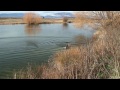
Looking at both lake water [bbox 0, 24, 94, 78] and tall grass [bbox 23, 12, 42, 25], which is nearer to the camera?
lake water [bbox 0, 24, 94, 78]

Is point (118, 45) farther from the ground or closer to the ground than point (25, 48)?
farther from the ground

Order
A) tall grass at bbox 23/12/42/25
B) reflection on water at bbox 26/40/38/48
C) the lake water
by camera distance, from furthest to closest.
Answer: tall grass at bbox 23/12/42/25 → reflection on water at bbox 26/40/38/48 → the lake water

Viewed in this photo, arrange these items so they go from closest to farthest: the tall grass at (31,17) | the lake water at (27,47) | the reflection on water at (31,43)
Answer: the lake water at (27,47) < the reflection on water at (31,43) < the tall grass at (31,17)

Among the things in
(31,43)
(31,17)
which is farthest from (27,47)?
(31,17)

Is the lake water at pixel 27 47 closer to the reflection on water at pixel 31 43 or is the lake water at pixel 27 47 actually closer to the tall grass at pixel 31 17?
the reflection on water at pixel 31 43

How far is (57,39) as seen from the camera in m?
12.4

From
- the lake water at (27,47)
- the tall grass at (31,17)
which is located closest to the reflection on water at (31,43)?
the lake water at (27,47)

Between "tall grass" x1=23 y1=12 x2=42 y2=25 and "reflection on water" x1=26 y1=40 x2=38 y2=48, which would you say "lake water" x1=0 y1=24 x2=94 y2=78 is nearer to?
"reflection on water" x1=26 y1=40 x2=38 y2=48

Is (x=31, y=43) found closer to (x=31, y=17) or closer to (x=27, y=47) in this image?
(x=27, y=47)

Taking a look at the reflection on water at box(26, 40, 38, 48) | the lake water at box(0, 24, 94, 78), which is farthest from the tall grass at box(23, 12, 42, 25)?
the reflection on water at box(26, 40, 38, 48)

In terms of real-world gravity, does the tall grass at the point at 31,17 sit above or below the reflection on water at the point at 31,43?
above

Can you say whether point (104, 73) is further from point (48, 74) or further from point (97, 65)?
point (48, 74)
